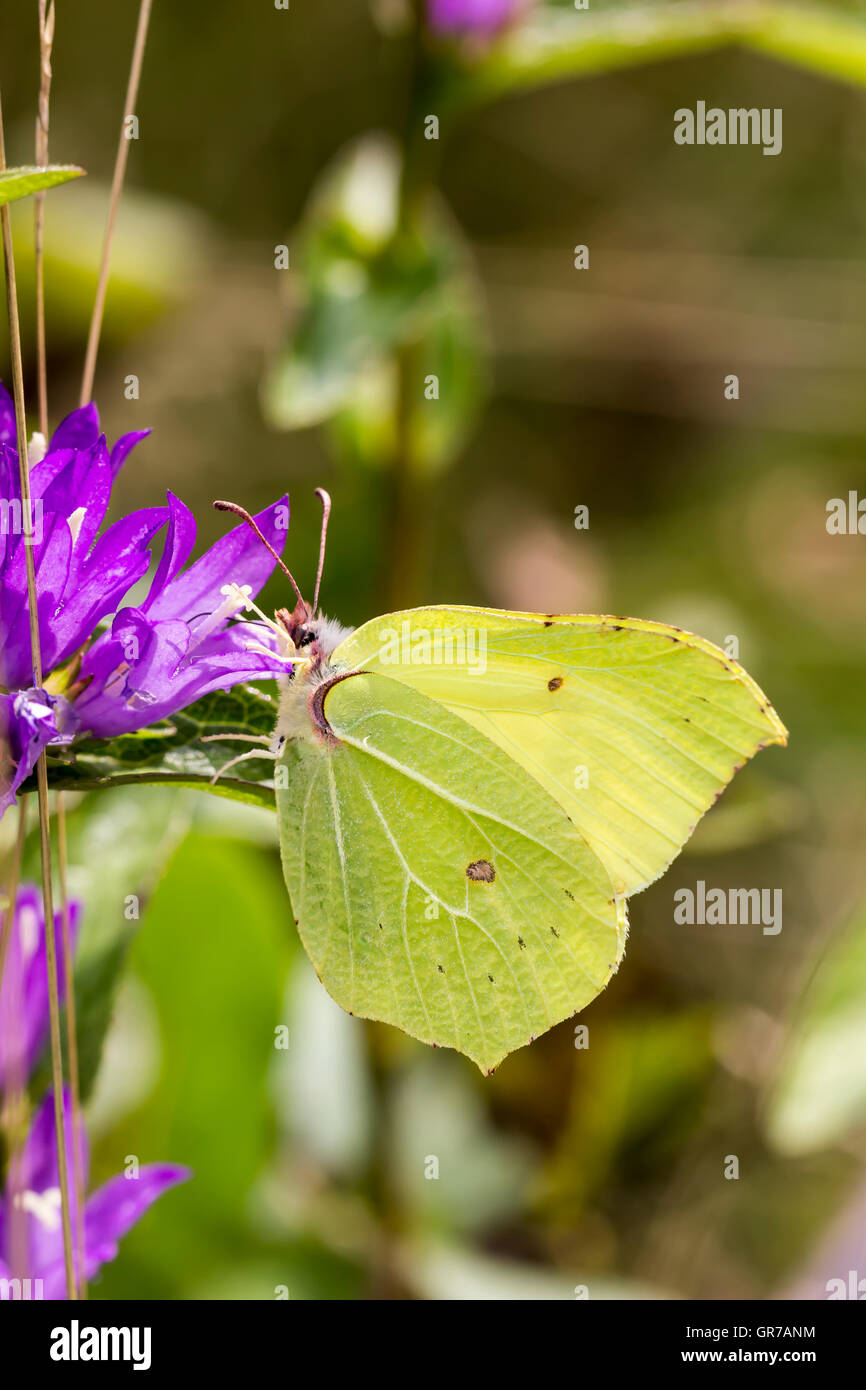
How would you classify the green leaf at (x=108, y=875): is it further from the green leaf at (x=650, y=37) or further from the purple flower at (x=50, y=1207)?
the green leaf at (x=650, y=37)

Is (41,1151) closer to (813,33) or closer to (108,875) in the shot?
(108,875)

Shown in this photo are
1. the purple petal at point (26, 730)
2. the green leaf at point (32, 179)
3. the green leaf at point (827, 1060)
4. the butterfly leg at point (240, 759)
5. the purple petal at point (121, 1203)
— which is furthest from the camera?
the green leaf at point (827, 1060)

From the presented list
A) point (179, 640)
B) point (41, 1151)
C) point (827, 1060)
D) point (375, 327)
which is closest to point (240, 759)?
point (179, 640)

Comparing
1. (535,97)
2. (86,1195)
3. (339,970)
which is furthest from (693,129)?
(86,1195)

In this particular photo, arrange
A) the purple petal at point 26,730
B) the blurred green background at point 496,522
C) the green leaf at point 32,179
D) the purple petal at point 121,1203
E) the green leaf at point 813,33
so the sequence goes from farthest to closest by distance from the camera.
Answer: the blurred green background at point 496,522 < the green leaf at point 813,33 < the purple petal at point 121,1203 < the purple petal at point 26,730 < the green leaf at point 32,179

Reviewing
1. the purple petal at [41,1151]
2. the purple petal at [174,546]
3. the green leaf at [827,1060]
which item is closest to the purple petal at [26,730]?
the purple petal at [174,546]
